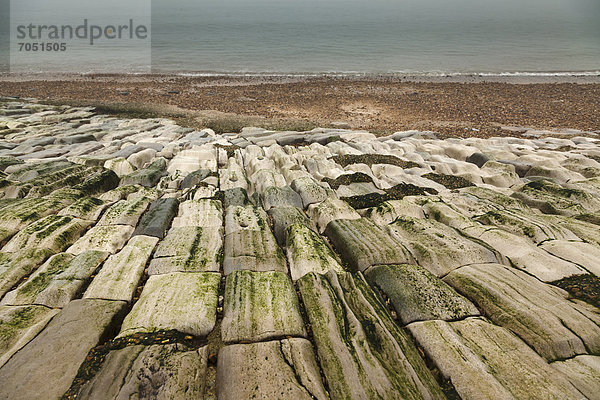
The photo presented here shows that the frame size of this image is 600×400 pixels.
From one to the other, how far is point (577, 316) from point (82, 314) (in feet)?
16.8

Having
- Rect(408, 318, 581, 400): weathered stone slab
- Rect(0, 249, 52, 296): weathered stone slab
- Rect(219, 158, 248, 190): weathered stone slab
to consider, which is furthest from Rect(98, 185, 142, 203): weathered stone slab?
Rect(408, 318, 581, 400): weathered stone slab

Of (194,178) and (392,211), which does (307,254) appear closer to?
(392,211)

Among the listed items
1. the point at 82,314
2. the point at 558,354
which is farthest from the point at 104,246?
the point at 558,354

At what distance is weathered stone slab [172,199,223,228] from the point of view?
18.7 ft

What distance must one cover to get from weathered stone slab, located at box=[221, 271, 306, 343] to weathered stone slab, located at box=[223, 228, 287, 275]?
0.20 m

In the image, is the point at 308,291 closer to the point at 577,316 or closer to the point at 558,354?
the point at 558,354

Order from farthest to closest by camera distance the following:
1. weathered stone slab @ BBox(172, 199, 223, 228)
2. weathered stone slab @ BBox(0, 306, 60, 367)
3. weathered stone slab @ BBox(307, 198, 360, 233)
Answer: weathered stone slab @ BBox(307, 198, 360, 233)
weathered stone slab @ BBox(172, 199, 223, 228)
weathered stone slab @ BBox(0, 306, 60, 367)

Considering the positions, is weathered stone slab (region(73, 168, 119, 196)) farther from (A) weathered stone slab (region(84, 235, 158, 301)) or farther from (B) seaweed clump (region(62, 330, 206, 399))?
(B) seaweed clump (region(62, 330, 206, 399))

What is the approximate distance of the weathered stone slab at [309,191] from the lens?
671cm

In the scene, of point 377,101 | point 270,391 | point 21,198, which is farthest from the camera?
point 377,101

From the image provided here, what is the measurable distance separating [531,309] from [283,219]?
363 centimetres

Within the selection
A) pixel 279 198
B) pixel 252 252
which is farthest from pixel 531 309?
pixel 279 198

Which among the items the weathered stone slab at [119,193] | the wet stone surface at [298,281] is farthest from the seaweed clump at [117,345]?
the weathered stone slab at [119,193]

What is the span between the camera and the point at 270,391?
107 inches
